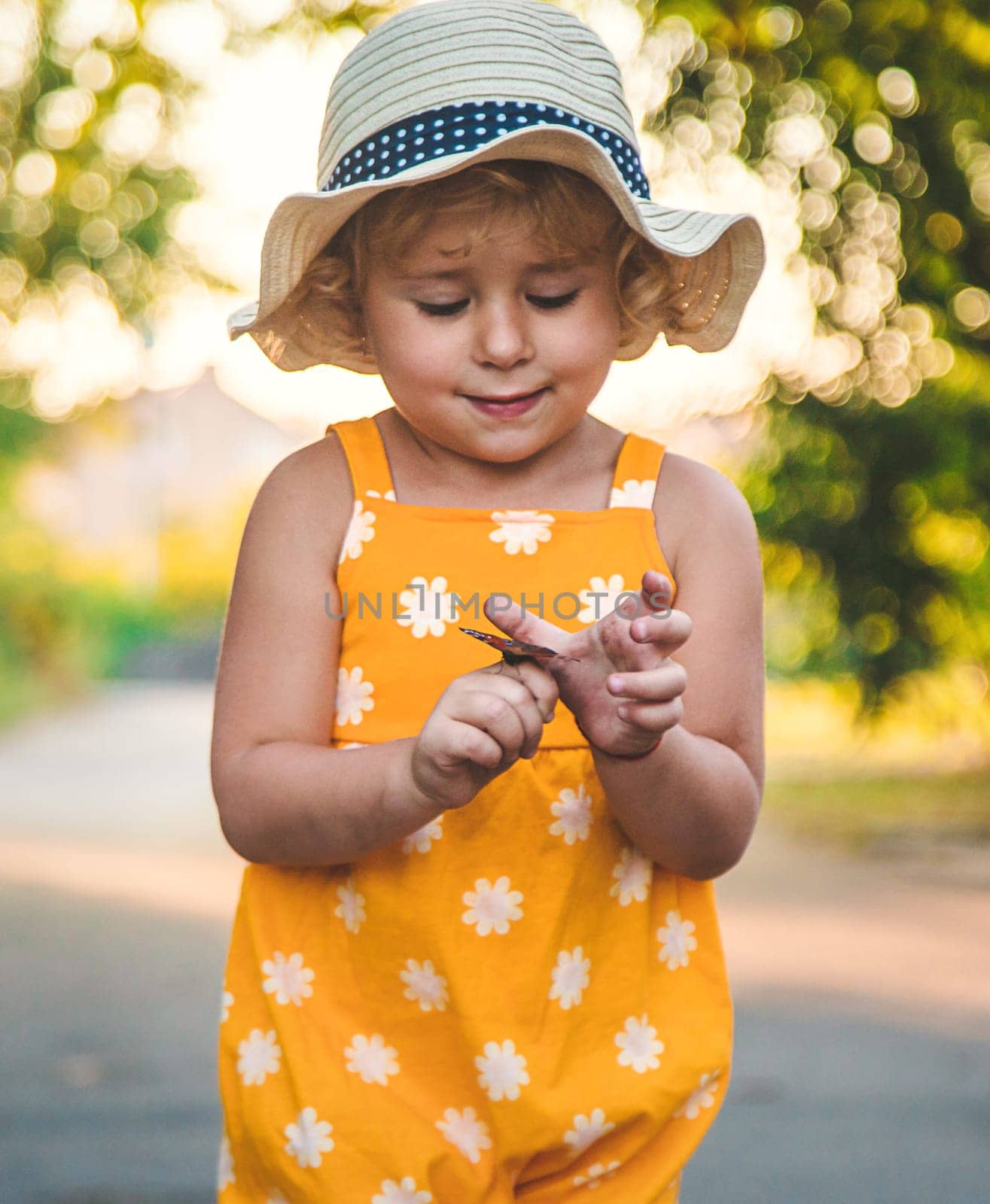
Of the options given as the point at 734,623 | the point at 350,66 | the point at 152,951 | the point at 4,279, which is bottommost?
the point at 152,951

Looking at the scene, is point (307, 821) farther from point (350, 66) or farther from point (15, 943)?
point (15, 943)

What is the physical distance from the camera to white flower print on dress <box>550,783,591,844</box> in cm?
146

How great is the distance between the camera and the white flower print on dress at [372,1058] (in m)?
1.46

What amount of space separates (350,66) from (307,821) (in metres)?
0.76

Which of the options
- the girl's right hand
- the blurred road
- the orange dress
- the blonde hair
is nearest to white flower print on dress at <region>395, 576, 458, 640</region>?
the orange dress

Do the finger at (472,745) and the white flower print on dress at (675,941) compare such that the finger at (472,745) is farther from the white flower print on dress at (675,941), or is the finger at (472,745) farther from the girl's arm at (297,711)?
the white flower print on dress at (675,941)

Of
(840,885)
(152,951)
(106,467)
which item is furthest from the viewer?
(106,467)

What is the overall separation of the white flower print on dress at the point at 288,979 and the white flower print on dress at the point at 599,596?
1.44ft

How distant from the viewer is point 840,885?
20.2 feet

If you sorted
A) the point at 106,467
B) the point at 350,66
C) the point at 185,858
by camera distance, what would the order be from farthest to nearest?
the point at 106,467 → the point at 185,858 → the point at 350,66

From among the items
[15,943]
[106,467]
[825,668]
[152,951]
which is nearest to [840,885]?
[825,668]

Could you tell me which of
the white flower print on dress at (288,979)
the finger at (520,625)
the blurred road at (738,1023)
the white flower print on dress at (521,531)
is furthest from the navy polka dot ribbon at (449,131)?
the blurred road at (738,1023)

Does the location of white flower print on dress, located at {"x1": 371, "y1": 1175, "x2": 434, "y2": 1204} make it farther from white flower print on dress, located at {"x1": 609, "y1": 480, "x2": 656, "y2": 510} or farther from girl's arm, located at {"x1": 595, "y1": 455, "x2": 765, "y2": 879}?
white flower print on dress, located at {"x1": 609, "y1": 480, "x2": 656, "y2": 510}

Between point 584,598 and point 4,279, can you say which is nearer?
point 584,598
